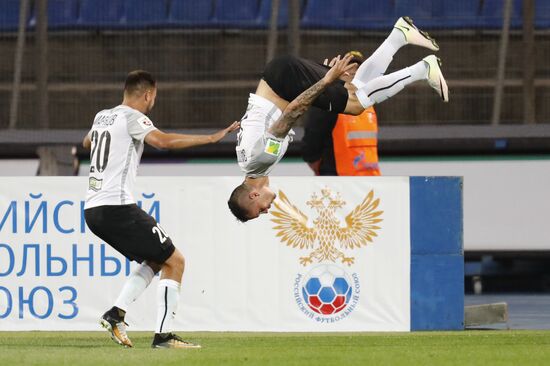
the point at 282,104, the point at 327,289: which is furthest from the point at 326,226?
the point at 282,104

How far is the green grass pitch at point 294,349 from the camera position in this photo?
834cm

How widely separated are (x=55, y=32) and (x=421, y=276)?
779cm

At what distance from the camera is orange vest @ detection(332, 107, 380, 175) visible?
43.1 ft

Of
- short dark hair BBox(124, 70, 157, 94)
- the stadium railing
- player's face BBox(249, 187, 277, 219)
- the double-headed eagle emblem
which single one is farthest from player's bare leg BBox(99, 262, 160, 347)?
the stadium railing

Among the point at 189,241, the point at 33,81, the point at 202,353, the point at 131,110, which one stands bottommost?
the point at 202,353

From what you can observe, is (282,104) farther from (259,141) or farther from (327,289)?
(327,289)

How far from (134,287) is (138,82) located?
1.60 m

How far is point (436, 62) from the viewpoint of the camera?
1035 centimetres

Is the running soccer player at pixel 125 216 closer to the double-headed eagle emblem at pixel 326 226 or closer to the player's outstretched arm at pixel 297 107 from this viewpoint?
the player's outstretched arm at pixel 297 107

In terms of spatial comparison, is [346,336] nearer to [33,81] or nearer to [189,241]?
[189,241]

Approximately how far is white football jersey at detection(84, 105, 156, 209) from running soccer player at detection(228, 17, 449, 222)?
79 centimetres

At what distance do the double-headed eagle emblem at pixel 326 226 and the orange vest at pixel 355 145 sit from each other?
145cm

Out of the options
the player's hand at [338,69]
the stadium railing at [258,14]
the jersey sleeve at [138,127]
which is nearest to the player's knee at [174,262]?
the jersey sleeve at [138,127]

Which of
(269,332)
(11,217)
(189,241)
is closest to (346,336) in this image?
(269,332)
